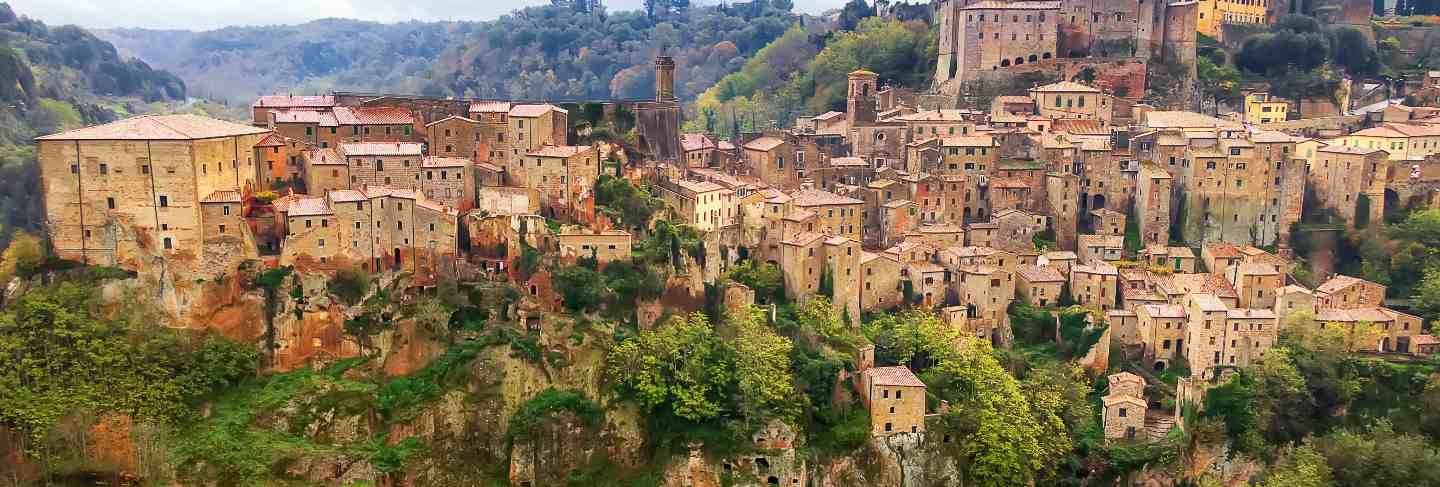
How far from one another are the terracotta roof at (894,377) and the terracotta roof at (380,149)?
15968 millimetres

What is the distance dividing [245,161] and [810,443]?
64.3 ft

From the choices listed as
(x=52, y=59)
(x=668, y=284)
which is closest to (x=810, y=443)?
(x=668, y=284)

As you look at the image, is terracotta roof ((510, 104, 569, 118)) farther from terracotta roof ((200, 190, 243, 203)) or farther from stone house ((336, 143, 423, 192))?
terracotta roof ((200, 190, 243, 203))

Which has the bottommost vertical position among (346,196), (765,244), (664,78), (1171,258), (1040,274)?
(1040,274)

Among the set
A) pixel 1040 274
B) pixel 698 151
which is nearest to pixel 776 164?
pixel 698 151

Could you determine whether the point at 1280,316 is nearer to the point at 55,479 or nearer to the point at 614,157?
the point at 614,157

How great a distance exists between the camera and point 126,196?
38375 millimetres

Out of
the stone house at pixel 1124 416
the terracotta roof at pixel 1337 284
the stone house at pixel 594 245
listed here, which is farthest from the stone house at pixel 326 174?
the terracotta roof at pixel 1337 284

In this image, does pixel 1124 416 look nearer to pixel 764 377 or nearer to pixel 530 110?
pixel 764 377

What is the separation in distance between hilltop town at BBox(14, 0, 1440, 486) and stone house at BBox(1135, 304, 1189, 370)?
72mm

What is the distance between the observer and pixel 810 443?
3909cm

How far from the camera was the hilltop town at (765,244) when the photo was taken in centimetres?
3872

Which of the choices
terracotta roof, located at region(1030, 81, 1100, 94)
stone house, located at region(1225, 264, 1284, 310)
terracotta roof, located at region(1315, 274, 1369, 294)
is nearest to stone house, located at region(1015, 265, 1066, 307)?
stone house, located at region(1225, 264, 1284, 310)

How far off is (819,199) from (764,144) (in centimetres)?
686
